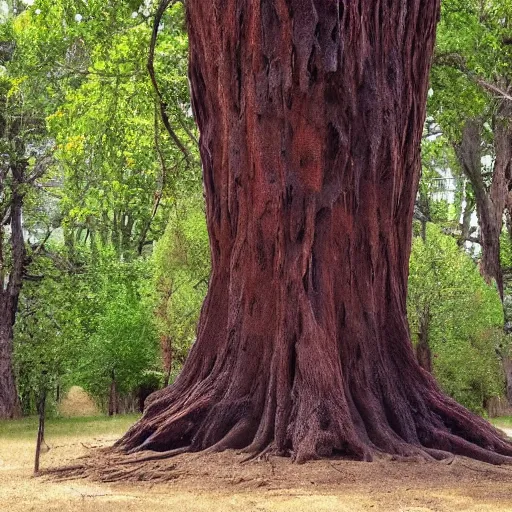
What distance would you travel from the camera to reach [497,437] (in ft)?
26.3

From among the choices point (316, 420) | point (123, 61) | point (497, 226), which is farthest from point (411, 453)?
point (497, 226)

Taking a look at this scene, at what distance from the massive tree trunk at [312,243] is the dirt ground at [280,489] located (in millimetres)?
563

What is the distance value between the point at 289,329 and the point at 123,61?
687 centimetres

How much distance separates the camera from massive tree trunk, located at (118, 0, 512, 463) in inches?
298

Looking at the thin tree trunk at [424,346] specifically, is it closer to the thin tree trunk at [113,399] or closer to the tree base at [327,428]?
the thin tree trunk at [113,399]

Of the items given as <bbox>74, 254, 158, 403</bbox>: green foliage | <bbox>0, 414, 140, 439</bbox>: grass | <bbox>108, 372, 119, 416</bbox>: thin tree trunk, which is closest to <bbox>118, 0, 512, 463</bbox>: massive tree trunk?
<bbox>0, 414, 140, 439</bbox>: grass

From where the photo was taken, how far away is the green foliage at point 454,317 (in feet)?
64.8

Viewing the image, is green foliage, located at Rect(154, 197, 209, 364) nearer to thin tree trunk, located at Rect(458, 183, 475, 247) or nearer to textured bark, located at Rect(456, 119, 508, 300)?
textured bark, located at Rect(456, 119, 508, 300)

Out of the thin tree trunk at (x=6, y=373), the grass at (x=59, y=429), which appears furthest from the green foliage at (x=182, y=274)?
the thin tree trunk at (x=6, y=373)

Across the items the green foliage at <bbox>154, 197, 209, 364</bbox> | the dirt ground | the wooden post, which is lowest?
the dirt ground

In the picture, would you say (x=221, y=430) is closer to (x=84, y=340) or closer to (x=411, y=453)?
(x=411, y=453)

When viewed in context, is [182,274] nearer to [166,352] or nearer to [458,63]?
[166,352]

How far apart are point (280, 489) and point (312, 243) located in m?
2.55

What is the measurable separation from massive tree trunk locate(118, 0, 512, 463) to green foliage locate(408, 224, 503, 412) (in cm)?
1166
